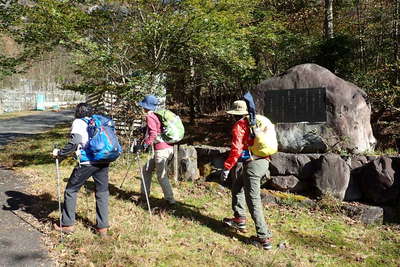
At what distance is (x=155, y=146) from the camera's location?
5.93 meters

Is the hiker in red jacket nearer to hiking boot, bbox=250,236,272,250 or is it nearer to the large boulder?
hiking boot, bbox=250,236,272,250

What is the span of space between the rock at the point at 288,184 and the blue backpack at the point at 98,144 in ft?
13.0

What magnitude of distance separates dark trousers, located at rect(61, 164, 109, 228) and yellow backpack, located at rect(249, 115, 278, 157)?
6.95ft

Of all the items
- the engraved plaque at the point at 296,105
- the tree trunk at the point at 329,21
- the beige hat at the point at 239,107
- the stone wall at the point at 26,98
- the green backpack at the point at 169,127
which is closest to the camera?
the beige hat at the point at 239,107

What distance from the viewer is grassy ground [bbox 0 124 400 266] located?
4391 millimetres

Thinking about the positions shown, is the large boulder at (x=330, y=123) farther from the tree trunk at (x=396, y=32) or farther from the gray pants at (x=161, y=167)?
the tree trunk at (x=396, y=32)

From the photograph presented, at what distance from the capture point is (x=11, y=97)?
113 ft

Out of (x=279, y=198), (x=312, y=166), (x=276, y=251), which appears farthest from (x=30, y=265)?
(x=312, y=166)

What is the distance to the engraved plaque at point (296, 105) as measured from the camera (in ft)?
26.6

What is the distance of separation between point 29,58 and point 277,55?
812 cm

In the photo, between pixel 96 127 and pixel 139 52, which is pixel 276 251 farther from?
pixel 139 52

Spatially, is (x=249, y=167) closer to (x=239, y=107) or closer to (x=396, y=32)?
(x=239, y=107)

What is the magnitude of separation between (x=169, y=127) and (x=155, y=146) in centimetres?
43

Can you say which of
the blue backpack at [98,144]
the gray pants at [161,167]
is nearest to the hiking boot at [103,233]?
the blue backpack at [98,144]
